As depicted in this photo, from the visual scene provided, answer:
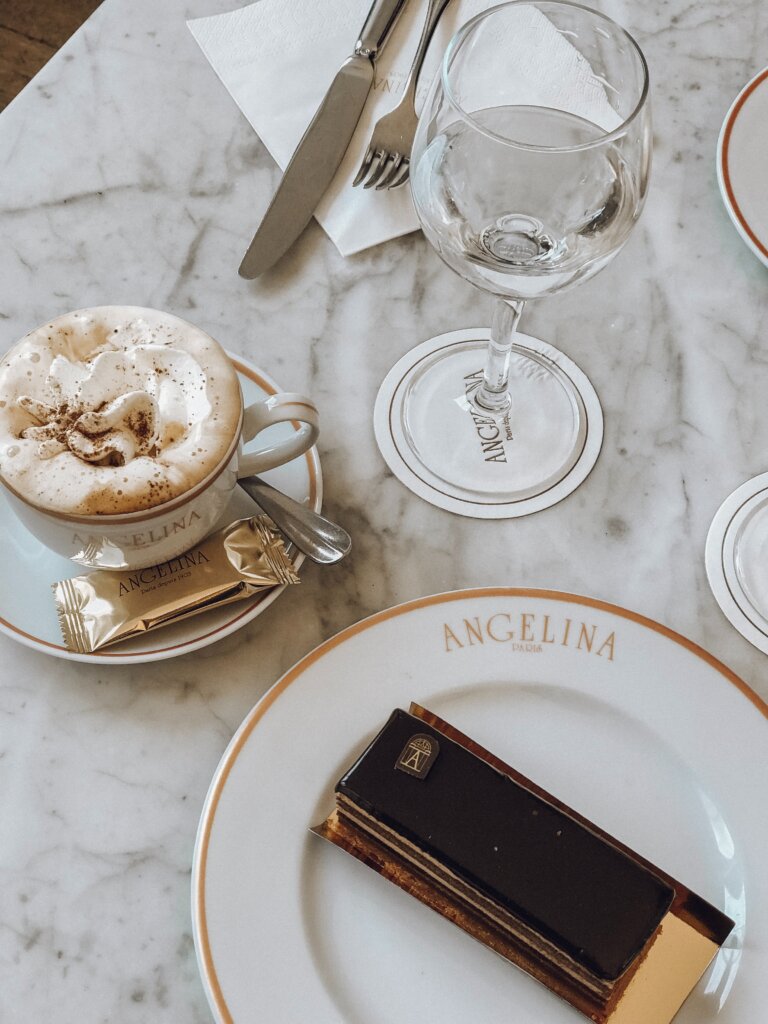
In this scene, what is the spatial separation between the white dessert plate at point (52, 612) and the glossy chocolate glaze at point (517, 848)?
132mm

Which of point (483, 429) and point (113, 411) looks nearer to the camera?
point (113, 411)

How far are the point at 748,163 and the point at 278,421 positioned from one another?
0.44 metres

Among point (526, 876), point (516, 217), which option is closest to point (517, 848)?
point (526, 876)

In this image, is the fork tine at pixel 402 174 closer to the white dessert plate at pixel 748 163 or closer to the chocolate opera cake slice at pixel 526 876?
the white dessert plate at pixel 748 163

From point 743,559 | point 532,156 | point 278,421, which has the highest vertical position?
point 532,156

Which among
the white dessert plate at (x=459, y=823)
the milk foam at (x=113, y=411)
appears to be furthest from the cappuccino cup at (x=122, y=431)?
the white dessert plate at (x=459, y=823)

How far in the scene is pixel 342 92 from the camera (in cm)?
78

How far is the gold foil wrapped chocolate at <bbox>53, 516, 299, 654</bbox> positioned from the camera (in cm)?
56

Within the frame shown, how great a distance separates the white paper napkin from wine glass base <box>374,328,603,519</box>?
128 mm

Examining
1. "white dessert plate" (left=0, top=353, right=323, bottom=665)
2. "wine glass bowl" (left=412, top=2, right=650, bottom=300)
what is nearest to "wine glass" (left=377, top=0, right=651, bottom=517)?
"wine glass bowl" (left=412, top=2, right=650, bottom=300)

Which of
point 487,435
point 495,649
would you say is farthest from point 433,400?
point 495,649

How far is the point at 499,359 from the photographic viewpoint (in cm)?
65

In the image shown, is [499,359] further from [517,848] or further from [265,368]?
[517,848]

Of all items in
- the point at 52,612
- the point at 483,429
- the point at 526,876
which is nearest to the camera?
the point at 526,876
